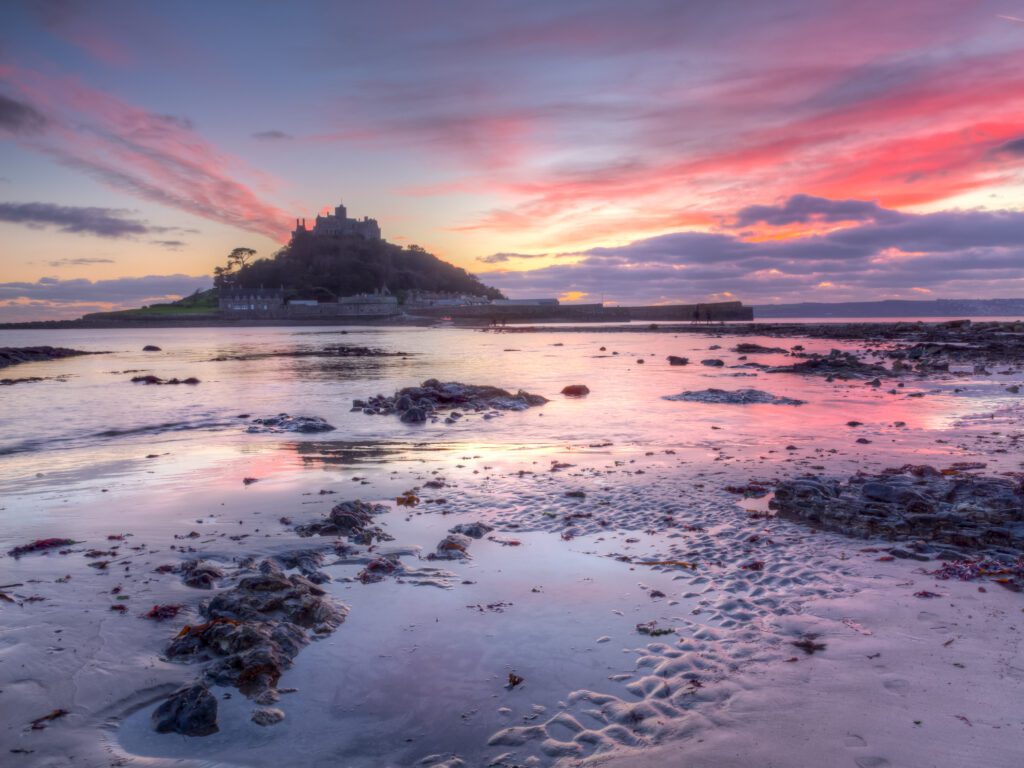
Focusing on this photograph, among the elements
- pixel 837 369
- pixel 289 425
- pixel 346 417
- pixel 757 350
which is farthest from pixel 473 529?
pixel 757 350

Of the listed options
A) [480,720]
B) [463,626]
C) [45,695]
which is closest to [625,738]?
[480,720]

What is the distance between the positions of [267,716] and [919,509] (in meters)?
7.42

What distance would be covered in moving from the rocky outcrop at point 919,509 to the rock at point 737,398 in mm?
10131

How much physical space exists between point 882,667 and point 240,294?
190421mm

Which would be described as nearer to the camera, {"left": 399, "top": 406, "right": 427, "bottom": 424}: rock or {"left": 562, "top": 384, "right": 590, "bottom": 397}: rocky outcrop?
{"left": 399, "top": 406, "right": 427, "bottom": 424}: rock

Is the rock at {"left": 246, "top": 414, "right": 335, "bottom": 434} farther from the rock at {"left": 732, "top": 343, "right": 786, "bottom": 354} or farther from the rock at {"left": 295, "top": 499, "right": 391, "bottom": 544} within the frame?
the rock at {"left": 732, "top": 343, "right": 786, "bottom": 354}

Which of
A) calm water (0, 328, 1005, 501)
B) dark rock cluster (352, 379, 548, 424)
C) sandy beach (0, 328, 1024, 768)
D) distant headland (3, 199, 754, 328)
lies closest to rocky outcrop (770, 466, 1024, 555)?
sandy beach (0, 328, 1024, 768)

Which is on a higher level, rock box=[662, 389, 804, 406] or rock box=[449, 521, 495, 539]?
rock box=[662, 389, 804, 406]

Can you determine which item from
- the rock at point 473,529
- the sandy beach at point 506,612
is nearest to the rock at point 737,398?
the sandy beach at point 506,612

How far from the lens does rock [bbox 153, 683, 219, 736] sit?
3783 mm

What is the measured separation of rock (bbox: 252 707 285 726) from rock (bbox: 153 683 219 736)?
0.23 m

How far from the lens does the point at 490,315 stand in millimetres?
171250

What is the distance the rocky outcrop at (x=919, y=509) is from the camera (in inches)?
262

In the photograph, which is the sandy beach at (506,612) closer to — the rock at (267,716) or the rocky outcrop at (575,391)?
the rock at (267,716)
